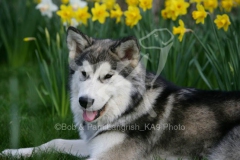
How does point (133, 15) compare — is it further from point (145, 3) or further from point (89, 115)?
point (89, 115)

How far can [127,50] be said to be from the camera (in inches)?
137

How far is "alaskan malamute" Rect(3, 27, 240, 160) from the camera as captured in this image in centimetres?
336

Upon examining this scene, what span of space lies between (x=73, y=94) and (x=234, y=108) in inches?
53.9

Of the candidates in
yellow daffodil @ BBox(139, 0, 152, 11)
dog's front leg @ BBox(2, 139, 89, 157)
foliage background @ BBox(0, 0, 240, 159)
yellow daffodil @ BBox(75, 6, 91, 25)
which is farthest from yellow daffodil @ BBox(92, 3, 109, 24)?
dog's front leg @ BBox(2, 139, 89, 157)

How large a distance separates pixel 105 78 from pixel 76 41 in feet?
1.73

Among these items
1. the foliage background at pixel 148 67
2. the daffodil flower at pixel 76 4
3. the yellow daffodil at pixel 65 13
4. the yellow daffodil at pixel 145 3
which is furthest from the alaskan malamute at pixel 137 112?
the daffodil flower at pixel 76 4

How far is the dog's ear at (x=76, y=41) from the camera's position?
11.9 feet

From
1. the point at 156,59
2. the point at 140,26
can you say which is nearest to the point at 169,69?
the point at 156,59

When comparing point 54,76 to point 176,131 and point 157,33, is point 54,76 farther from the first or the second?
point 176,131

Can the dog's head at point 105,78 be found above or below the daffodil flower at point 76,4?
below

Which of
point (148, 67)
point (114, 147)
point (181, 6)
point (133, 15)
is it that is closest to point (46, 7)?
point (133, 15)

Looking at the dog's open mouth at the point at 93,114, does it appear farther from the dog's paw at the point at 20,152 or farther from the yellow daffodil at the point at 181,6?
the yellow daffodil at the point at 181,6

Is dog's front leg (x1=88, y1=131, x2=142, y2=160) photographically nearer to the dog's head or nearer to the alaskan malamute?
the alaskan malamute

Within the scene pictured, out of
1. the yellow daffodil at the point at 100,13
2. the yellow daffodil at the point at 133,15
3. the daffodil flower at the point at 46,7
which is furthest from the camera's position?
the daffodil flower at the point at 46,7
